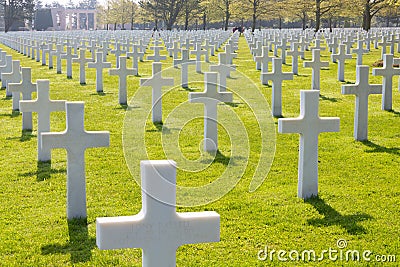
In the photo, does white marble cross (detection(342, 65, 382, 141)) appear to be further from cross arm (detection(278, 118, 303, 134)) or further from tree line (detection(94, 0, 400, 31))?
tree line (detection(94, 0, 400, 31))

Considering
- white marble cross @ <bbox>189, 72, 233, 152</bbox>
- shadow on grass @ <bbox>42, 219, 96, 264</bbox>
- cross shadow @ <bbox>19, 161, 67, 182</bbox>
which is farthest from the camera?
white marble cross @ <bbox>189, 72, 233, 152</bbox>

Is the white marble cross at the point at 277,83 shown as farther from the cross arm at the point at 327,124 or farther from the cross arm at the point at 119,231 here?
the cross arm at the point at 119,231

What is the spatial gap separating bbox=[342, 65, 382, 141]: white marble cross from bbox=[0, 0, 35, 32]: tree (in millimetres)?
79750

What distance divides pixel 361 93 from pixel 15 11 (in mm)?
84020

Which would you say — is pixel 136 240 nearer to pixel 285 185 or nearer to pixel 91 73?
pixel 285 185

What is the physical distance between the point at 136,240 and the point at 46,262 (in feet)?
5.60

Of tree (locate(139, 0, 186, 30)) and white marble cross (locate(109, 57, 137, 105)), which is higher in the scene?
tree (locate(139, 0, 186, 30))

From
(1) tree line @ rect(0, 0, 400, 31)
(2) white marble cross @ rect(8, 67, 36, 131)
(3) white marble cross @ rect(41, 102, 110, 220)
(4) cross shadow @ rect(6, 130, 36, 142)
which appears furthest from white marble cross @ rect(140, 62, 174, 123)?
(1) tree line @ rect(0, 0, 400, 31)

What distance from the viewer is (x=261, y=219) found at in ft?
18.8

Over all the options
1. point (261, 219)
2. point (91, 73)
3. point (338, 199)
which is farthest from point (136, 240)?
point (91, 73)

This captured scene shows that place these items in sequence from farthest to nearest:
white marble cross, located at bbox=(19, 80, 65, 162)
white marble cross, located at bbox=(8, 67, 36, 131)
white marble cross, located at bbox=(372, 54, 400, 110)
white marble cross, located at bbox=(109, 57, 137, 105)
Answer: white marble cross, located at bbox=(109, 57, 137, 105)
white marble cross, located at bbox=(372, 54, 400, 110)
white marble cross, located at bbox=(8, 67, 36, 131)
white marble cross, located at bbox=(19, 80, 65, 162)

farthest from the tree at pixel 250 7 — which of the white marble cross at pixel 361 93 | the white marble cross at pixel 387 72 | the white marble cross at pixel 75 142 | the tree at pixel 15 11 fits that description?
the white marble cross at pixel 75 142

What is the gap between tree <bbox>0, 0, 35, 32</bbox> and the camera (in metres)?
85.2

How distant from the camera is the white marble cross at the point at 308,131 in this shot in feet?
20.1
